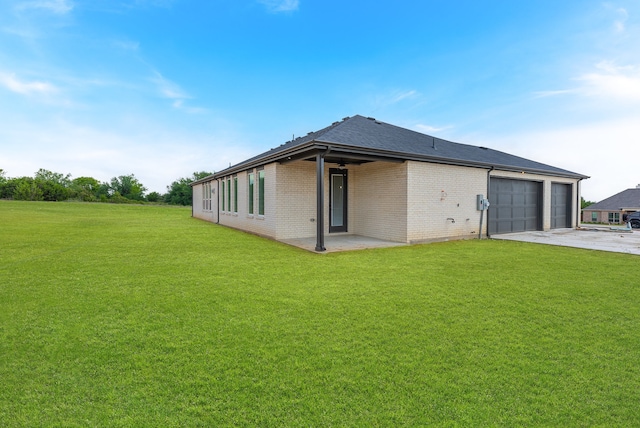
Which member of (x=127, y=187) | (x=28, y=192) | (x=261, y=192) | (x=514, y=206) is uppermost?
(x=127, y=187)

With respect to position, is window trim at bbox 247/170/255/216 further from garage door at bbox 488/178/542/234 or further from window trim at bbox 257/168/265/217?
garage door at bbox 488/178/542/234

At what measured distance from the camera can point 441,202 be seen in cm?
1057

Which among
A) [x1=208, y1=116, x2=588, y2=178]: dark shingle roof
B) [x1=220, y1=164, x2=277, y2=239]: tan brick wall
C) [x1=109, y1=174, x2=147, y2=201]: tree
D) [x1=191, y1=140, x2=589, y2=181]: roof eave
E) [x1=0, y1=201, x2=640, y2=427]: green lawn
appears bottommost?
[x1=0, y1=201, x2=640, y2=427]: green lawn

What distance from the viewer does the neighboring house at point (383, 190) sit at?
9.77 metres

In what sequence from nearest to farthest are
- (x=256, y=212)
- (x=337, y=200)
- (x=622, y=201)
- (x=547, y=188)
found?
(x=337, y=200) → (x=256, y=212) → (x=547, y=188) → (x=622, y=201)

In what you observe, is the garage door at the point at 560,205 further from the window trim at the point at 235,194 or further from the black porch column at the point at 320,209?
the window trim at the point at 235,194

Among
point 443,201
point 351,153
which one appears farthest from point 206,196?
point 443,201

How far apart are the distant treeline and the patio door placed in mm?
42155

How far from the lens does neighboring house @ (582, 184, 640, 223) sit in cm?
3850

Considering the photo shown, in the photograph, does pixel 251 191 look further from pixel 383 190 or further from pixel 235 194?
pixel 383 190

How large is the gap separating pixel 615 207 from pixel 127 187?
86.4 metres

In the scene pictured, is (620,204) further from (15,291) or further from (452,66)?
(15,291)

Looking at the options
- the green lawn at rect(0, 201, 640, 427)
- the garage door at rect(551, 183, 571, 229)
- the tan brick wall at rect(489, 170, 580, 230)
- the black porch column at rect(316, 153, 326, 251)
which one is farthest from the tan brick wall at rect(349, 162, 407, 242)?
the garage door at rect(551, 183, 571, 229)

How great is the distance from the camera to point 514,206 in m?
13.2
